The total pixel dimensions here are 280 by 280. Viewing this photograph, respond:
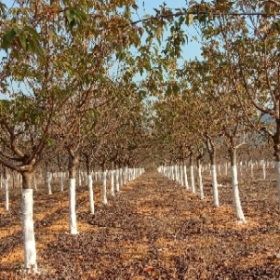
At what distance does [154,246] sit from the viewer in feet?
54.1

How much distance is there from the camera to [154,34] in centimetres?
717

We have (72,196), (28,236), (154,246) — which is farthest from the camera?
(72,196)

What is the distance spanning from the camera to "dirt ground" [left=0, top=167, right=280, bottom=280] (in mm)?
12695

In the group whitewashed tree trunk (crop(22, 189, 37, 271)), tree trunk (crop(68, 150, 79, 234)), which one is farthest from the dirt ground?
tree trunk (crop(68, 150, 79, 234))

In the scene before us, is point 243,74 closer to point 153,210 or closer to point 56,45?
point 56,45

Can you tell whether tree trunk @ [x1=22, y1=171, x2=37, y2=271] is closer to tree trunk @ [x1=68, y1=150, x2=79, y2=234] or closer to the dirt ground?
the dirt ground

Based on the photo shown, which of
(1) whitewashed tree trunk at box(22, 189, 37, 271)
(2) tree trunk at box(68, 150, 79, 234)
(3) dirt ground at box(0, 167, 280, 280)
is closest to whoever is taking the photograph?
(3) dirt ground at box(0, 167, 280, 280)

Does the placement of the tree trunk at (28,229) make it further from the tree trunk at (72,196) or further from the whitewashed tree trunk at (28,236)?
the tree trunk at (72,196)

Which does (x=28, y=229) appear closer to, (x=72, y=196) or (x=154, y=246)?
(x=154, y=246)

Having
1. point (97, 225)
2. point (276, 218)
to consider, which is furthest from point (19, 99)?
point (276, 218)

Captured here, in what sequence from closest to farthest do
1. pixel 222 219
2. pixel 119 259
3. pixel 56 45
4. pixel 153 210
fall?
pixel 56 45 → pixel 119 259 → pixel 222 219 → pixel 153 210

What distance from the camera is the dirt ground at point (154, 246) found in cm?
1270

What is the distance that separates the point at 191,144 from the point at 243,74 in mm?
26345

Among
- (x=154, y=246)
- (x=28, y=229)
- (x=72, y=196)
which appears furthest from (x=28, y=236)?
(x=72, y=196)
